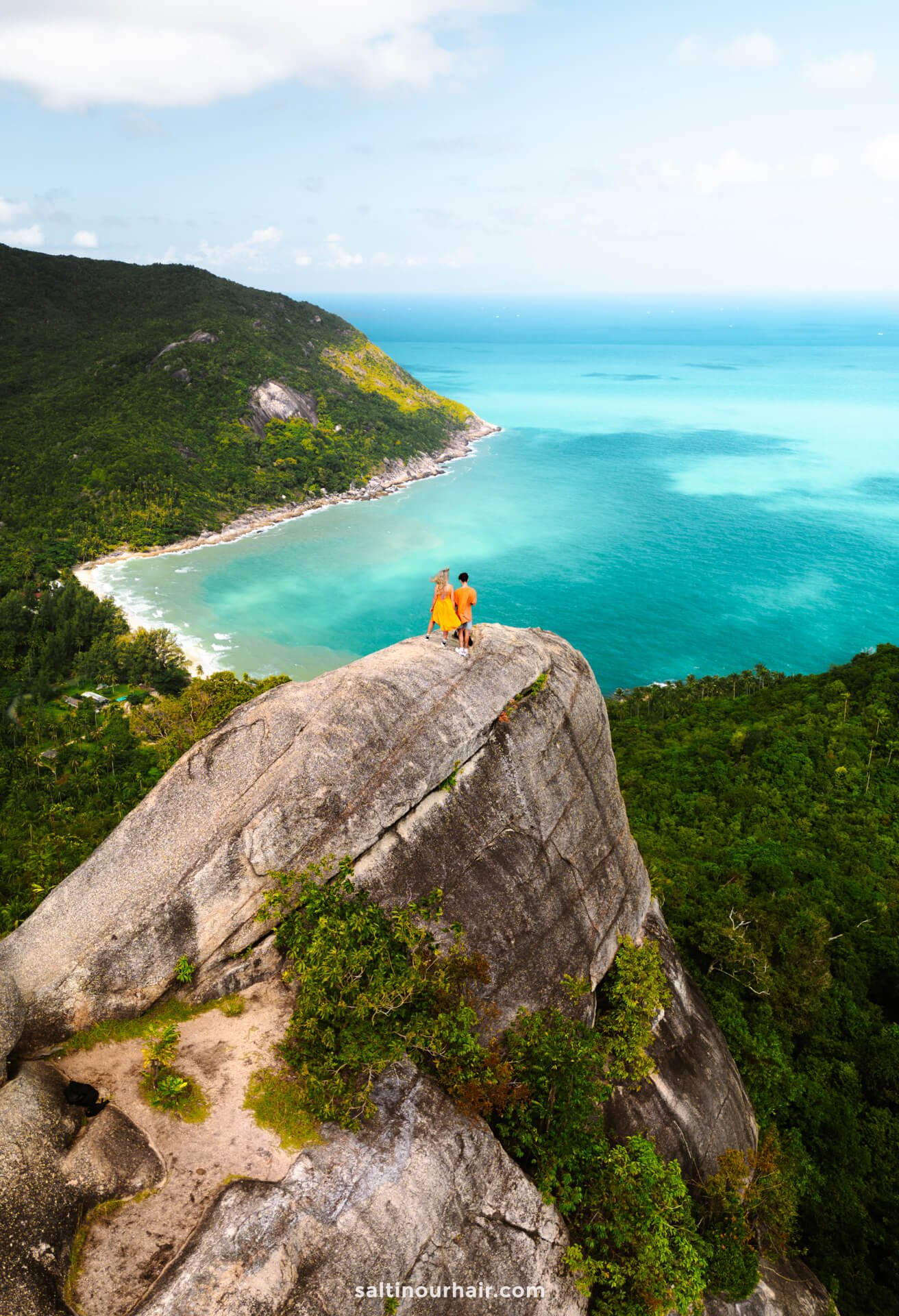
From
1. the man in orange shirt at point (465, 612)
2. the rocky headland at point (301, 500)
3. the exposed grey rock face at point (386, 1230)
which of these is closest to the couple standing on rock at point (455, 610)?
the man in orange shirt at point (465, 612)

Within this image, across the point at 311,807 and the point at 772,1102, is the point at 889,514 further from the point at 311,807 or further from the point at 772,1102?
the point at 311,807

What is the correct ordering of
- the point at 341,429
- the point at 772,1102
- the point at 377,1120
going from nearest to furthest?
1. the point at 377,1120
2. the point at 772,1102
3. the point at 341,429

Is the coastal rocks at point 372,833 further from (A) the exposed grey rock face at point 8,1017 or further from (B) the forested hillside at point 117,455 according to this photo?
(B) the forested hillside at point 117,455

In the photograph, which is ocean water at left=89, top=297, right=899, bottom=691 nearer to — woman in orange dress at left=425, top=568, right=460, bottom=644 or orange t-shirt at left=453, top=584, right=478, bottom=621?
woman in orange dress at left=425, top=568, right=460, bottom=644

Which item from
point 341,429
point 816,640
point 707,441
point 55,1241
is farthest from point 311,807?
point 707,441

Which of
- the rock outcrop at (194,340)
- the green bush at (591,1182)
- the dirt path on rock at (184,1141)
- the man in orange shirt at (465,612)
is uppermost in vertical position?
the rock outcrop at (194,340)

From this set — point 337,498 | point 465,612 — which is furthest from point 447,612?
point 337,498

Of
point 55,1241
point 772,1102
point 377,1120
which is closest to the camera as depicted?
point 55,1241
